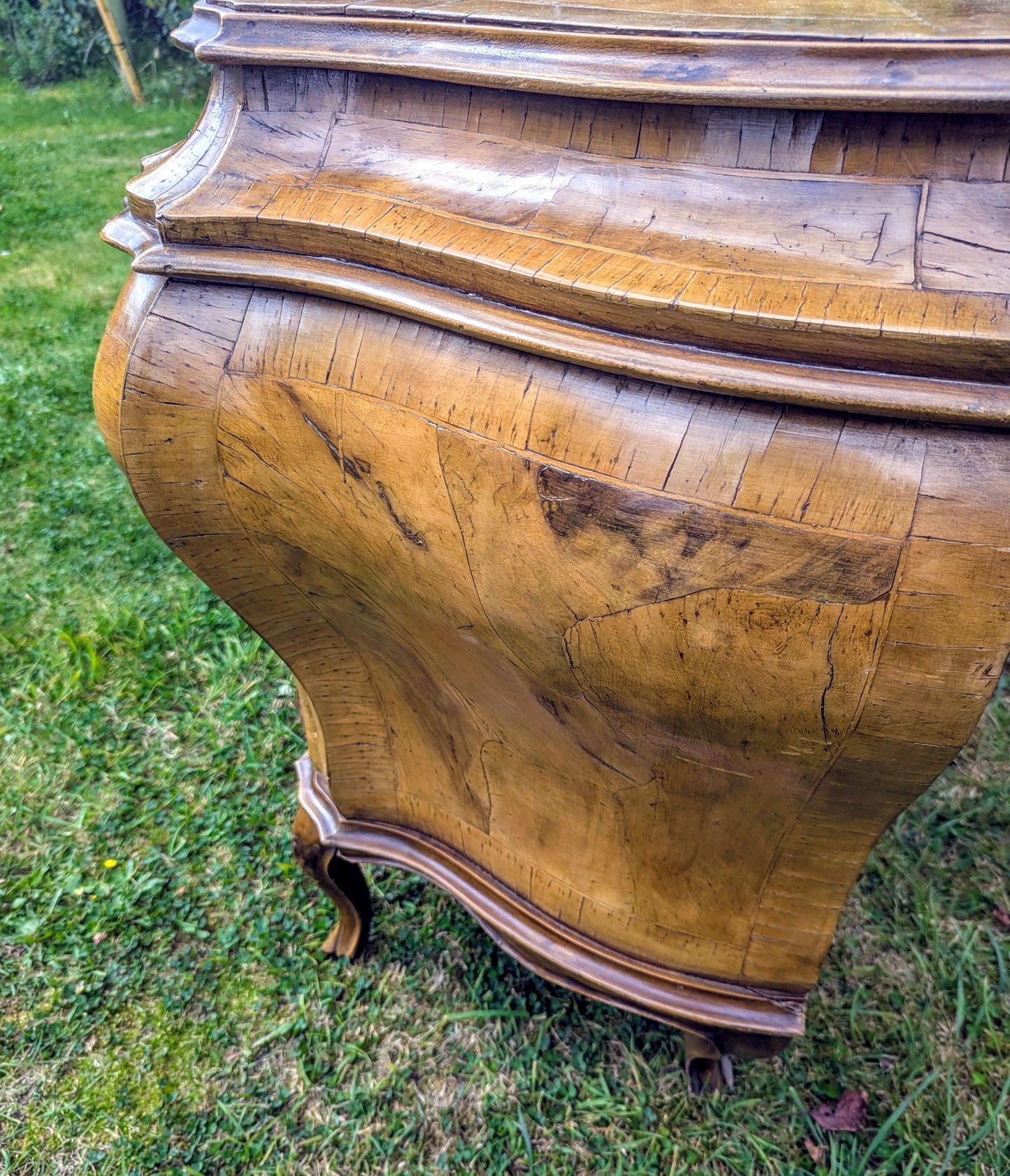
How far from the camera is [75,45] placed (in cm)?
671

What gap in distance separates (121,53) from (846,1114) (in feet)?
23.2

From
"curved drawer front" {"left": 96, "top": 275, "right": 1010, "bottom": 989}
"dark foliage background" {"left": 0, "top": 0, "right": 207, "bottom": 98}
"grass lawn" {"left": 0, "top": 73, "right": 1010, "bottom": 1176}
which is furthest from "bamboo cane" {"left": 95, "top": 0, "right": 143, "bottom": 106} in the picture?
"curved drawer front" {"left": 96, "top": 275, "right": 1010, "bottom": 989}

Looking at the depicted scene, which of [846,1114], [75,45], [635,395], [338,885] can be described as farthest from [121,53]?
[846,1114]

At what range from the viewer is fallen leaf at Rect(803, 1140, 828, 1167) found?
1360 millimetres

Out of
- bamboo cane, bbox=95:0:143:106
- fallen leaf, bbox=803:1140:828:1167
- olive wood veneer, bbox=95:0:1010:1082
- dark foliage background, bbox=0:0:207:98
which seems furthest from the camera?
dark foliage background, bbox=0:0:207:98

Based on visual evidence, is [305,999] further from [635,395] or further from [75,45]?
[75,45]

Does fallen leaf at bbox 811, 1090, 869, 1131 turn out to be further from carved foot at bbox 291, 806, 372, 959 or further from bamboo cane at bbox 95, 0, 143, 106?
bamboo cane at bbox 95, 0, 143, 106

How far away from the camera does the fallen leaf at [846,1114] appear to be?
1396mm

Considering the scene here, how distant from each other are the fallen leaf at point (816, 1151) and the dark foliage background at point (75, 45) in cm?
701

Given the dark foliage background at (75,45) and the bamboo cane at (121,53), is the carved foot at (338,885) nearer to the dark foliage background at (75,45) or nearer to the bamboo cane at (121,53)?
the bamboo cane at (121,53)

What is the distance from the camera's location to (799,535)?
0.63m

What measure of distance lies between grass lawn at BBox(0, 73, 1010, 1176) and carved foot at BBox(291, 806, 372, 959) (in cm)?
5

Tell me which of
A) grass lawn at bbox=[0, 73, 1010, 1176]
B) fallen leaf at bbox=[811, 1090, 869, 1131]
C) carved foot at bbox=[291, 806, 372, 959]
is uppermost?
carved foot at bbox=[291, 806, 372, 959]

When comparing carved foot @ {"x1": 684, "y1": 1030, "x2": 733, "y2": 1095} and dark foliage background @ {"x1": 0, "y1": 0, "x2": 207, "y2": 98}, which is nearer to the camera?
carved foot @ {"x1": 684, "y1": 1030, "x2": 733, "y2": 1095}
